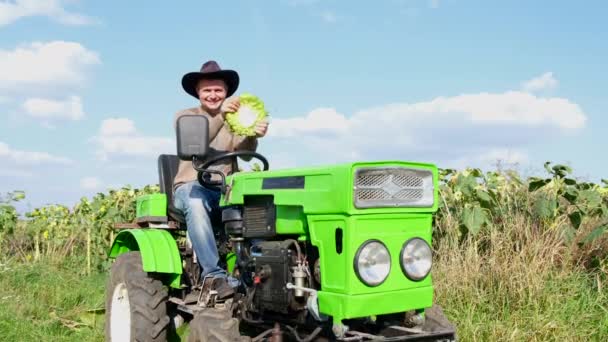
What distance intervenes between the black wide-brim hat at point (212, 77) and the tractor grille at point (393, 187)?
2.29 meters

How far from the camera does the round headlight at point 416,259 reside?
3871 millimetres

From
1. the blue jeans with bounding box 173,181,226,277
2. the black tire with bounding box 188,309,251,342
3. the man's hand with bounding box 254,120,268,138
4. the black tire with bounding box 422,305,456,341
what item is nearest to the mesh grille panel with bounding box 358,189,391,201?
the black tire with bounding box 422,305,456,341

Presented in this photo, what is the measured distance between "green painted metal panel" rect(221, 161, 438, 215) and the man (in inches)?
24.1

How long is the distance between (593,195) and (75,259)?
Result: 25.4 feet

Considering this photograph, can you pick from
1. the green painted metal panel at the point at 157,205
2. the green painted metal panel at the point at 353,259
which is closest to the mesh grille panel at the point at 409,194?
the green painted metal panel at the point at 353,259

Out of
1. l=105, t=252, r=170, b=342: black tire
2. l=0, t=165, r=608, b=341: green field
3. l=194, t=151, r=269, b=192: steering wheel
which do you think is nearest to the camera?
l=194, t=151, r=269, b=192: steering wheel

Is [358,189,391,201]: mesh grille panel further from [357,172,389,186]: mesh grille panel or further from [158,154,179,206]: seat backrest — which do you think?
[158,154,179,206]: seat backrest

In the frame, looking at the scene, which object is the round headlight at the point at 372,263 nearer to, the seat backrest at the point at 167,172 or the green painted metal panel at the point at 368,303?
the green painted metal panel at the point at 368,303

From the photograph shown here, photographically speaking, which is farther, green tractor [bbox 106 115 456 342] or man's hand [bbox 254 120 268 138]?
man's hand [bbox 254 120 268 138]

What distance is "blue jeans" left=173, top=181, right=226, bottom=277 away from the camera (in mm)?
4746

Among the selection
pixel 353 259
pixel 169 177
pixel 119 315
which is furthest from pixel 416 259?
pixel 119 315

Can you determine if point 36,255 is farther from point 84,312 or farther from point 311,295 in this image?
point 311,295

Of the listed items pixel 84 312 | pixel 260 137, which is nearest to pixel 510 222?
pixel 260 137

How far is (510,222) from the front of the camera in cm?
624
